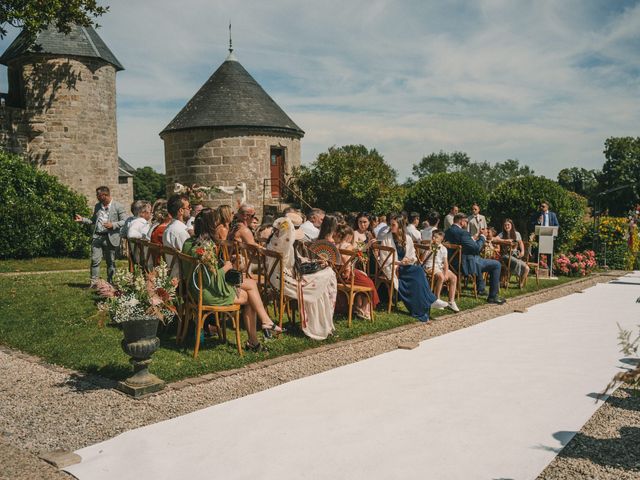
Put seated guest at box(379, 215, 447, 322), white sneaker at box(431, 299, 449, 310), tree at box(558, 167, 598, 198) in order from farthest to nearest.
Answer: tree at box(558, 167, 598, 198) → white sneaker at box(431, 299, 449, 310) → seated guest at box(379, 215, 447, 322)

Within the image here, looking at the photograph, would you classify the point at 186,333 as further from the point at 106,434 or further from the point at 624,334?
the point at 624,334

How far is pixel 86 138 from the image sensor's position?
78.5 ft

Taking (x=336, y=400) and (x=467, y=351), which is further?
(x=467, y=351)

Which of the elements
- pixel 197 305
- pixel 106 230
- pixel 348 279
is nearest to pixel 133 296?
pixel 197 305

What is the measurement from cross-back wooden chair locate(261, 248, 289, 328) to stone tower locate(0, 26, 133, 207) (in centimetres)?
1882

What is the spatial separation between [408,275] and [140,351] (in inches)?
208

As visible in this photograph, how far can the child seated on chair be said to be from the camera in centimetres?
998

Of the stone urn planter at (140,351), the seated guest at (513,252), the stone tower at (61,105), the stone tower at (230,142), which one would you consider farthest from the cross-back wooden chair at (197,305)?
the stone tower at (61,105)

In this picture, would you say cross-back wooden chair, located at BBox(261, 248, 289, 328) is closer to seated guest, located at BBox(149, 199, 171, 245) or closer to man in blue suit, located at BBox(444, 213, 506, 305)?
seated guest, located at BBox(149, 199, 171, 245)

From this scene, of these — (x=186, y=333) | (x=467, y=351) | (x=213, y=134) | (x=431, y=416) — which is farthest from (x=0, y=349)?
(x=213, y=134)

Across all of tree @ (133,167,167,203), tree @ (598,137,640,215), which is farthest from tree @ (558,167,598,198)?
tree @ (133,167,167,203)

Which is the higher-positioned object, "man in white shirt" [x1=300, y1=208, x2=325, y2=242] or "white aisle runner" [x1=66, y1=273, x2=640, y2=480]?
"man in white shirt" [x1=300, y1=208, x2=325, y2=242]

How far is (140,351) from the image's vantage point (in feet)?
16.9

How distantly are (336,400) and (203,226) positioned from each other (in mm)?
2525
